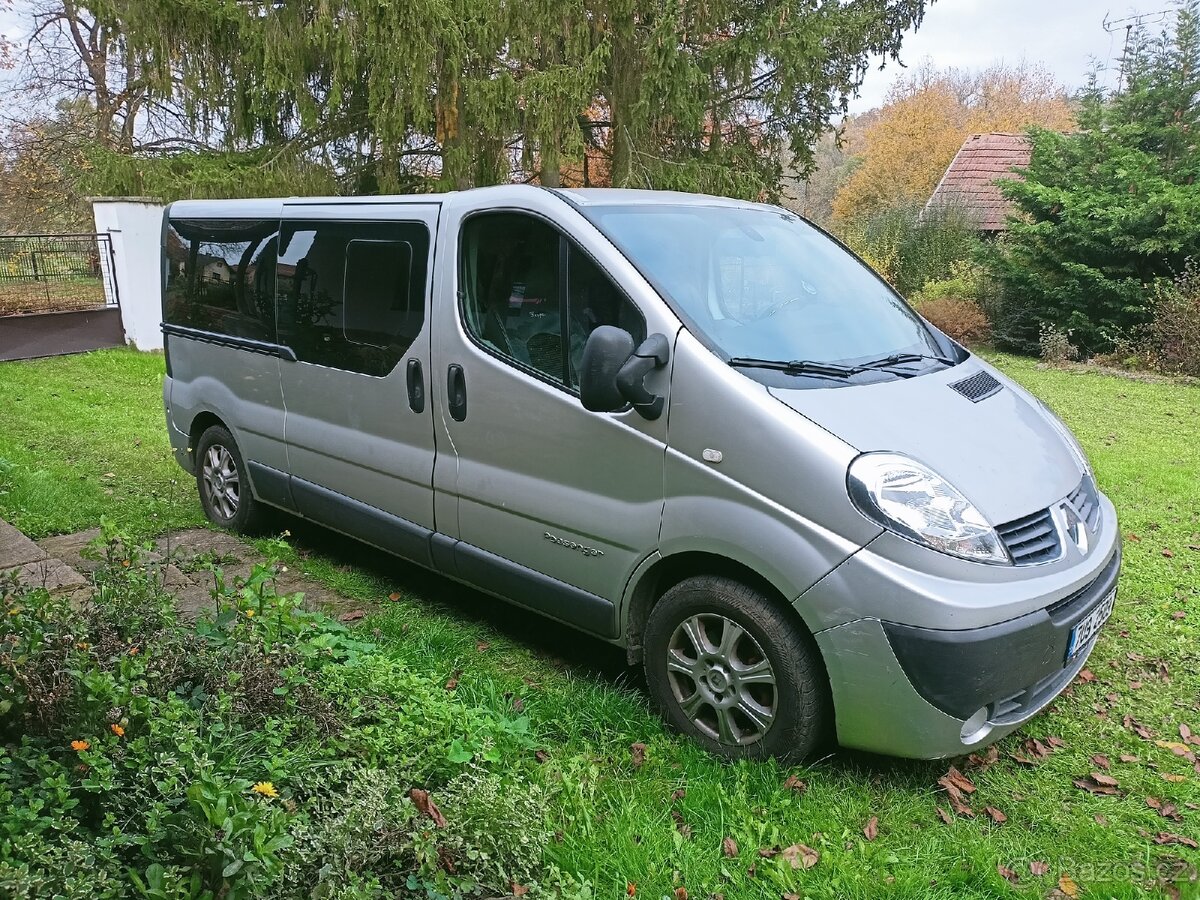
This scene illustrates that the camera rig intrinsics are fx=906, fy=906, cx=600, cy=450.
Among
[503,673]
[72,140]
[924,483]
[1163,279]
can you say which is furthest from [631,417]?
[72,140]

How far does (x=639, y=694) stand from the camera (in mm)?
3789

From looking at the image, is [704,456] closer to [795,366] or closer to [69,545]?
[795,366]

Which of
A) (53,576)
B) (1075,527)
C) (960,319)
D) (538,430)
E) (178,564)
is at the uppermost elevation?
(538,430)

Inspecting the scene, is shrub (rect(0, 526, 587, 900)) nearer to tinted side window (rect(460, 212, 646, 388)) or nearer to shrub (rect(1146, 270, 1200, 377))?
tinted side window (rect(460, 212, 646, 388))

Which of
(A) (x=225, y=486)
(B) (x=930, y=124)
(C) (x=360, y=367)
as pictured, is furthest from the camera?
(B) (x=930, y=124)

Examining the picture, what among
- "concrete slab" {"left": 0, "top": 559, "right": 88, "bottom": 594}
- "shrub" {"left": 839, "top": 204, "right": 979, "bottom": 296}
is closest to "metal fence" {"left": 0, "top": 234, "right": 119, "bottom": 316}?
"concrete slab" {"left": 0, "top": 559, "right": 88, "bottom": 594}

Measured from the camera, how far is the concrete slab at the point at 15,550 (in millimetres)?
4434

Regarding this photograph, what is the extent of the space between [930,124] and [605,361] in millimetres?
41746

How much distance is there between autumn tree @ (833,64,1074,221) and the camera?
37.2 metres

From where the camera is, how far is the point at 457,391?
4.12 meters

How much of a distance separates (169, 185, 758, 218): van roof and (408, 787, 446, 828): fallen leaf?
239 centimetres

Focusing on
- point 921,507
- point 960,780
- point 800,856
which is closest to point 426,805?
point 800,856

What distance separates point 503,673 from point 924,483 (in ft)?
6.82

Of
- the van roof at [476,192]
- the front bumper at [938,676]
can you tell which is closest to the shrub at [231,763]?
the front bumper at [938,676]
